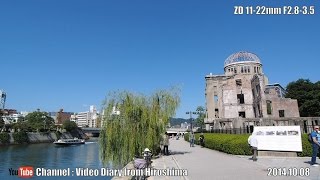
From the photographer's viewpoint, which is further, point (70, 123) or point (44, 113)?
point (70, 123)

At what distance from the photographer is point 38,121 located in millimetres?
102438

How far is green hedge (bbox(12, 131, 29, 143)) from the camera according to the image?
272ft

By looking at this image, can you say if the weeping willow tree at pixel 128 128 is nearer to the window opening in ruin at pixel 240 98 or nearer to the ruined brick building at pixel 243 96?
the ruined brick building at pixel 243 96

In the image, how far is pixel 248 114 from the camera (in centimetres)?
5788

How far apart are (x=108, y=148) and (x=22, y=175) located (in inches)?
568

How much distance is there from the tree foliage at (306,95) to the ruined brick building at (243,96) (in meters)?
5.79

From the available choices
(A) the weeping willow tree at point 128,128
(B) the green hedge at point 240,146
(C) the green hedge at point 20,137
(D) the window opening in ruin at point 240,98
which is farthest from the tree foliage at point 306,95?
(C) the green hedge at point 20,137

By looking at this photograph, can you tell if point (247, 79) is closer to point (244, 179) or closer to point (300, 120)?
point (300, 120)

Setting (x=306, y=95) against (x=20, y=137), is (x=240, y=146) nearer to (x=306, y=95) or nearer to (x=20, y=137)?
(x=306, y=95)

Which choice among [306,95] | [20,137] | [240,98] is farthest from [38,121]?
[306,95]

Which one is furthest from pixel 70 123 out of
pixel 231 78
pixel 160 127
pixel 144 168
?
pixel 144 168

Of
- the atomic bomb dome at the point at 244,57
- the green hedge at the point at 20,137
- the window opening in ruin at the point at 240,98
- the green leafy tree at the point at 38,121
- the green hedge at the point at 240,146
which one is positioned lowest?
the green hedge at the point at 20,137

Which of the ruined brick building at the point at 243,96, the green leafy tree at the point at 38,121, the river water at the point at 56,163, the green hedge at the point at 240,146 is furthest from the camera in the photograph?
the green leafy tree at the point at 38,121

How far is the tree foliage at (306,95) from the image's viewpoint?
205 ft
